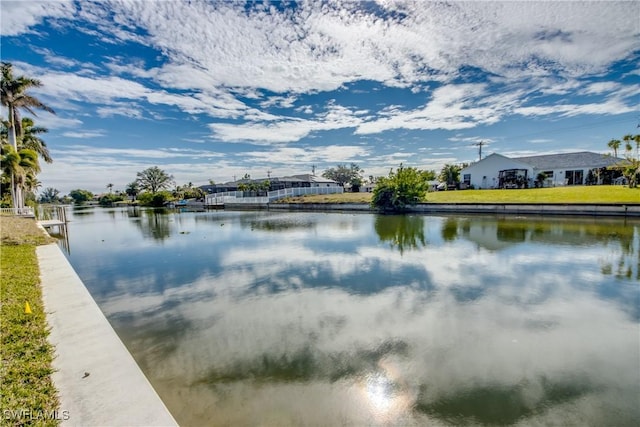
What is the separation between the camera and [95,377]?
2.92m

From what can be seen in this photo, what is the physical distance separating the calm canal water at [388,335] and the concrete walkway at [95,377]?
1.79 ft

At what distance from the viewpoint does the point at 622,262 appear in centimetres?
827

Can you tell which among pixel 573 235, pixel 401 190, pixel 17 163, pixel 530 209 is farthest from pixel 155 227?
pixel 530 209

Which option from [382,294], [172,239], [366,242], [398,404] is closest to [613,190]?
[366,242]

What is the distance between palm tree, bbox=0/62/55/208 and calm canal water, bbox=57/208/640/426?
20273 millimetres

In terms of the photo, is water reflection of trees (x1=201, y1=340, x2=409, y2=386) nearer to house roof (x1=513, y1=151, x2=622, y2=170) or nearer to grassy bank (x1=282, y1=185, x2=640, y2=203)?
grassy bank (x1=282, y1=185, x2=640, y2=203)

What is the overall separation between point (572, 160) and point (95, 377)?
42622 millimetres

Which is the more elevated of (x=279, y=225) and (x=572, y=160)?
(x=572, y=160)

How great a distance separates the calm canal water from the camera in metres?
3.13

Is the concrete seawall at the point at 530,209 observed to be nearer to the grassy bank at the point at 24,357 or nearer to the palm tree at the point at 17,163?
the grassy bank at the point at 24,357

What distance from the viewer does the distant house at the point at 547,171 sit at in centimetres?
3077

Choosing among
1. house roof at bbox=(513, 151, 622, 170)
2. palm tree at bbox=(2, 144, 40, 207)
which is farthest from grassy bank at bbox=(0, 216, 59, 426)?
house roof at bbox=(513, 151, 622, 170)

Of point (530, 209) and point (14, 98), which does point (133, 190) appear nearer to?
point (14, 98)

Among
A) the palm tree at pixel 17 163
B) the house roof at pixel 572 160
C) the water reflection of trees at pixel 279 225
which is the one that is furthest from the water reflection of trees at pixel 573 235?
the palm tree at pixel 17 163
